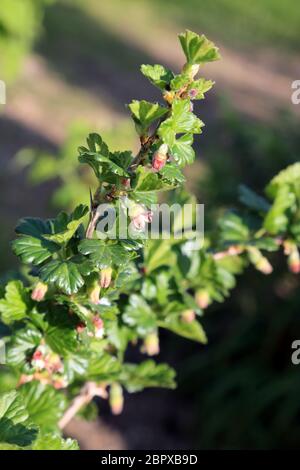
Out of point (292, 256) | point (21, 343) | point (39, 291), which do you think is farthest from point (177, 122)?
point (292, 256)

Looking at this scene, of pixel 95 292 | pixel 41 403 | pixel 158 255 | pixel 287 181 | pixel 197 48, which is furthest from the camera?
pixel 287 181

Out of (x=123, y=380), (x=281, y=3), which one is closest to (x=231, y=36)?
(x=281, y=3)

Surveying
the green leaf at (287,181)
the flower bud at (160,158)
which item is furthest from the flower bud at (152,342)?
the flower bud at (160,158)

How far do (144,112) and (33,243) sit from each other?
0.25 m

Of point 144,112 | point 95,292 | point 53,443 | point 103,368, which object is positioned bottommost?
point 53,443

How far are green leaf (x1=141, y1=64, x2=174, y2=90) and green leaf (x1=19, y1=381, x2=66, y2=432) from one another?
1.72 ft

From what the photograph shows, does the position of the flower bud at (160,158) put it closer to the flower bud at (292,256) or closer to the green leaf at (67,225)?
the green leaf at (67,225)

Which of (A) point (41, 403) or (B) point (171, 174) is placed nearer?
(B) point (171, 174)

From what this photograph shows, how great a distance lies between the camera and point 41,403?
1140 millimetres

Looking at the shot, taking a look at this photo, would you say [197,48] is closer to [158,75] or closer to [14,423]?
[158,75]

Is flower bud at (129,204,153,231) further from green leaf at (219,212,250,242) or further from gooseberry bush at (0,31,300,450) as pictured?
green leaf at (219,212,250,242)

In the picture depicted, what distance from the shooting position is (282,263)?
9.55 feet

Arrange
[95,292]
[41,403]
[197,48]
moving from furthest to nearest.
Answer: [41,403], [95,292], [197,48]

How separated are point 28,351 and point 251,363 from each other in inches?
77.4
